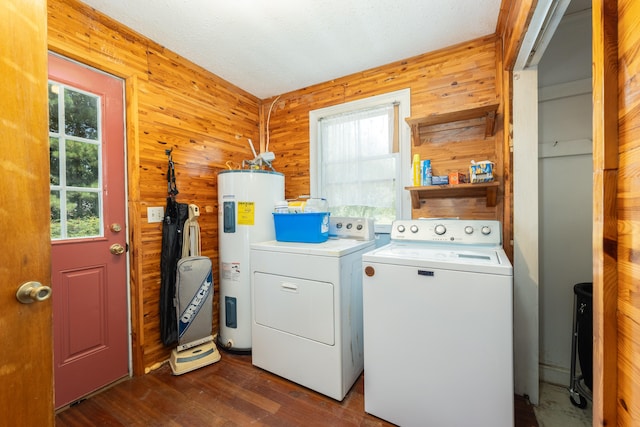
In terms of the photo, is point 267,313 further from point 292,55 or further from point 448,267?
point 292,55

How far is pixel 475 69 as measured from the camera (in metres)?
1.97

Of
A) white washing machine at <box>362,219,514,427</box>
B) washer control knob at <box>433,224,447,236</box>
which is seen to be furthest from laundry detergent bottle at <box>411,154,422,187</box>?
white washing machine at <box>362,219,514,427</box>

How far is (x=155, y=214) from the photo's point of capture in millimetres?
1978

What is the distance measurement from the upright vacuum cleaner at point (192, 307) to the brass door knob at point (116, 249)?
37 centimetres

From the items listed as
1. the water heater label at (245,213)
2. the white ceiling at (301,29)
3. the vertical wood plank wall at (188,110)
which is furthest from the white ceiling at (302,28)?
the water heater label at (245,213)

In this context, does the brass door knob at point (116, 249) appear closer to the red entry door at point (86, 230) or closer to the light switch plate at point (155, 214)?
the red entry door at point (86, 230)

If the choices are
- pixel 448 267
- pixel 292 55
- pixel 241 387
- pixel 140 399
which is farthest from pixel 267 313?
pixel 292 55

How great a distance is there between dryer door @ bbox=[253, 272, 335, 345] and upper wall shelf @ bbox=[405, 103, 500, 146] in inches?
55.0

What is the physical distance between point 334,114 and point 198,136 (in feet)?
4.21

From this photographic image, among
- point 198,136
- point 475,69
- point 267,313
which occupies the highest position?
point 475,69

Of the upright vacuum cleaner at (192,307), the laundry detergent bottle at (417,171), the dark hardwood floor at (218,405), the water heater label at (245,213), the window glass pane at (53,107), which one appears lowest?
the dark hardwood floor at (218,405)

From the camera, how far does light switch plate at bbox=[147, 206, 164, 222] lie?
1938 millimetres

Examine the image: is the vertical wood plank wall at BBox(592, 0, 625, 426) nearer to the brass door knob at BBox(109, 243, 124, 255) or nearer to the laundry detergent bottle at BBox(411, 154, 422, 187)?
the laundry detergent bottle at BBox(411, 154, 422, 187)

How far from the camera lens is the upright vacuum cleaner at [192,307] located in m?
1.94
